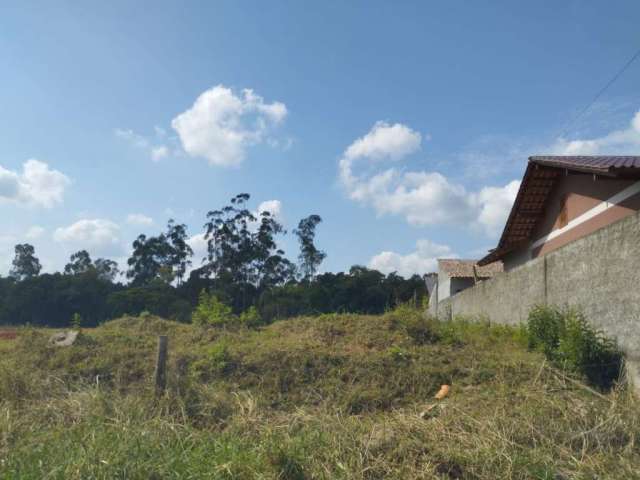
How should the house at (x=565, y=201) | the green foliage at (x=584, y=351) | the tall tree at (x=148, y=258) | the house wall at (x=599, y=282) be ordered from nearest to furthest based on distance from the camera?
the house wall at (x=599, y=282) → the green foliage at (x=584, y=351) → the house at (x=565, y=201) → the tall tree at (x=148, y=258)

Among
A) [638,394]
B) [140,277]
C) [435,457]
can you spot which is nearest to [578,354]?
[638,394]

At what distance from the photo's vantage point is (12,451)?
16.6ft

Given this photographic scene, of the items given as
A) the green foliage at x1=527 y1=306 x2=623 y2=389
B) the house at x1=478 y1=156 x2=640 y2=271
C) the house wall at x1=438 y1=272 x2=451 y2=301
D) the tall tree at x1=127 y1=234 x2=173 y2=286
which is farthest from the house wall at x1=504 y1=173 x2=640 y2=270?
the tall tree at x1=127 y1=234 x2=173 y2=286

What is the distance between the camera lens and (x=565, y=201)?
13516 millimetres

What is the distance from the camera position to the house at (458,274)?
84.1ft

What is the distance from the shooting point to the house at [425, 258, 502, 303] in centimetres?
2562

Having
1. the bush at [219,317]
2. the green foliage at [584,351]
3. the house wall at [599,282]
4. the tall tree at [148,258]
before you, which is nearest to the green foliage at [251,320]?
the bush at [219,317]

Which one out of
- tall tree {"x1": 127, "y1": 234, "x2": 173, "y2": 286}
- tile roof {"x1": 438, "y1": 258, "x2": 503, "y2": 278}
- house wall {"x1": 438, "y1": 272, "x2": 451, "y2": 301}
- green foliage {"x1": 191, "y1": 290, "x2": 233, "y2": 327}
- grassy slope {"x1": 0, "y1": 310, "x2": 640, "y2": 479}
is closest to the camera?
grassy slope {"x1": 0, "y1": 310, "x2": 640, "y2": 479}

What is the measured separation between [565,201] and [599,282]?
6.50 m

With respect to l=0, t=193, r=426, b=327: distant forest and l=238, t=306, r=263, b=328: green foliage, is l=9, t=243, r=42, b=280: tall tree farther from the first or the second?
l=238, t=306, r=263, b=328: green foliage

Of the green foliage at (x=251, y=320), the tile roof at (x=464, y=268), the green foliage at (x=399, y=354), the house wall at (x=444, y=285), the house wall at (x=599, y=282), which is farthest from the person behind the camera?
the house wall at (x=444, y=285)

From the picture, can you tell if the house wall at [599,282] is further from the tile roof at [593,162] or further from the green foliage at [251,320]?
the green foliage at [251,320]

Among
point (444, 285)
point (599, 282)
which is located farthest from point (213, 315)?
point (444, 285)

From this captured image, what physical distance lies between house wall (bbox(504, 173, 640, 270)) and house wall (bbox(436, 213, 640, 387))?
154cm
